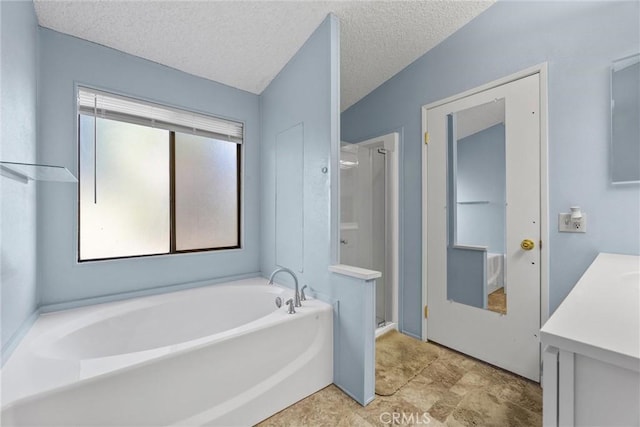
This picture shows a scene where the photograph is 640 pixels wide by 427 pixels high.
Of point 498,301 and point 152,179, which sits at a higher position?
point 152,179

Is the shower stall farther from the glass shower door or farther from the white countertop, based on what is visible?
the white countertop

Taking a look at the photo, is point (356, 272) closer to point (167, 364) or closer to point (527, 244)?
point (167, 364)

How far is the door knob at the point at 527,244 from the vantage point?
178cm

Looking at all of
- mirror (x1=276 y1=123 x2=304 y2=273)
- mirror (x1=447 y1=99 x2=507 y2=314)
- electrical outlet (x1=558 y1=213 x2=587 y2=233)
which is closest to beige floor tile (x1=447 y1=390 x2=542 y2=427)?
mirror (x1=447 y1=99 x2=507 y2=314)

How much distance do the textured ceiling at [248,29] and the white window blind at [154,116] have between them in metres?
0.34

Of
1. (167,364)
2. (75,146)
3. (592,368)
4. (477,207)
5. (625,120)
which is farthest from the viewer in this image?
(477,207)

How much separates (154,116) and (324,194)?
4.76 ft

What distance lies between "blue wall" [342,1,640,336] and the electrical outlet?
25mm

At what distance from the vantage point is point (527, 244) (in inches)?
70.8

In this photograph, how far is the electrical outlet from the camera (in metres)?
1.58

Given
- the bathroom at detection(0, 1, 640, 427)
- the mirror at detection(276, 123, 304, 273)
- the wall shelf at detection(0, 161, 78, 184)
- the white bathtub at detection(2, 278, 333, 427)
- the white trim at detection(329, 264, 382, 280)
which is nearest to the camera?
the white bathtub at detection(2, 278, 333, 427)

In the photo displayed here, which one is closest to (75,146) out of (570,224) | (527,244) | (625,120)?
(527,244)

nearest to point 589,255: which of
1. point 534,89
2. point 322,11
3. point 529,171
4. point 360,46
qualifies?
point 529,171

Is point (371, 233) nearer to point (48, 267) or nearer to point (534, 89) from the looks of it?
point (534, 89)
